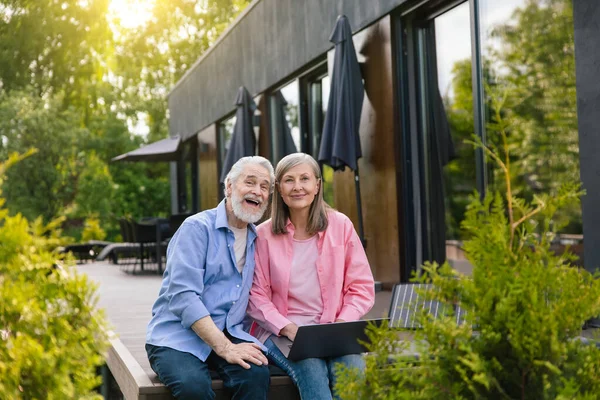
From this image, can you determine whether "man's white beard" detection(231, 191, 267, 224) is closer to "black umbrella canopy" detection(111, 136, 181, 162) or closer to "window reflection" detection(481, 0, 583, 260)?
"window reflection" detection(481, 0, 583, 260)

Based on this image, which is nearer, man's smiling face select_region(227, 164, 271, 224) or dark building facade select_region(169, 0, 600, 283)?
man's smiling face select_region(227, 164, 271, 224)

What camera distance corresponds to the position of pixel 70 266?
205 cm

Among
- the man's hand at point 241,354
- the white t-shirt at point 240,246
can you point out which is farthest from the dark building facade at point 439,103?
the man's hand at point 241,354

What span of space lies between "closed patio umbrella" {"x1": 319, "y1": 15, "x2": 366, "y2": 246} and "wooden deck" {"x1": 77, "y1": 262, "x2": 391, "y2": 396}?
50.8 inches

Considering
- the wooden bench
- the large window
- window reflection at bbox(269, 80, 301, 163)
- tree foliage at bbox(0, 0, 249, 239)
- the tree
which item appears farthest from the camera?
the tree

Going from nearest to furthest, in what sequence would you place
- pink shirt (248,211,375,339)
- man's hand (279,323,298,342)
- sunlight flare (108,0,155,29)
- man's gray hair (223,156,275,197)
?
man's hand (279,323,298,342) < pink shirt (248,211,375,339) < man's gray hair (223,156,275,197) < sunlight flare (108,0,155,29)

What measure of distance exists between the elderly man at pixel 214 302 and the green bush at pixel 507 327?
134cm

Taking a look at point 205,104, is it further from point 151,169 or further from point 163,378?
point 151,169

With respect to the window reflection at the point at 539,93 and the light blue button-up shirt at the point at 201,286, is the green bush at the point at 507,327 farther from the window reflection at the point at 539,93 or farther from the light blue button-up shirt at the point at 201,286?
the window reflection at the point at 539,93

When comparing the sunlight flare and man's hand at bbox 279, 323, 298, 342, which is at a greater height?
the sunlight flare

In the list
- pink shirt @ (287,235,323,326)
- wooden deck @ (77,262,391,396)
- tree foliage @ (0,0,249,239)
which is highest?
tree foliage @ (0,0,249,239)

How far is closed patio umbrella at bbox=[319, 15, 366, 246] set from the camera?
7.34 m

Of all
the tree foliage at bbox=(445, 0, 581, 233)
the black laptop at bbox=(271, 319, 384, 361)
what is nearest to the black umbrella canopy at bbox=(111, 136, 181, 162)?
the tree foliage at bbox=(445, 0, 581, 233)

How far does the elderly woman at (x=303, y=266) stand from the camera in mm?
3623
